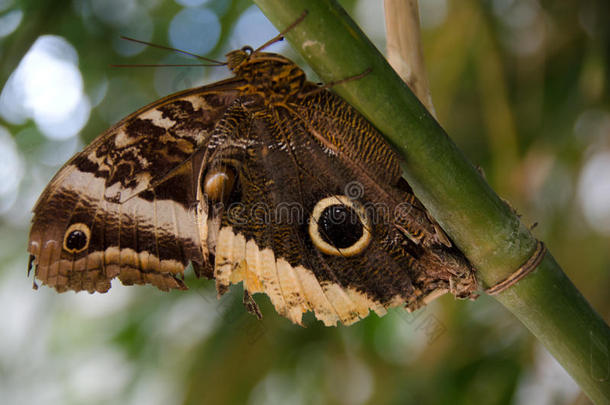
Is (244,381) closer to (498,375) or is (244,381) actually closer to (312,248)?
(498,375)

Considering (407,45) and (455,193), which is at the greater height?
(407,45)

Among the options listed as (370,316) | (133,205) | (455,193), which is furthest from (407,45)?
(370,316)

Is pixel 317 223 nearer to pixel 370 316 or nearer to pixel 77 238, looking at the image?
pixel 77 238

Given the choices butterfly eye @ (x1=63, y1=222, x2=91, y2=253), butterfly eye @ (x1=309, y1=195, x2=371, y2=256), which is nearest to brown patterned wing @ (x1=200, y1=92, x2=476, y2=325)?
butterfly eye @ (x1=309, y1=195, x2=371, y2=256)

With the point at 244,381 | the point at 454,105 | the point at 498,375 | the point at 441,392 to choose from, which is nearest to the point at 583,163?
the point at 454,105

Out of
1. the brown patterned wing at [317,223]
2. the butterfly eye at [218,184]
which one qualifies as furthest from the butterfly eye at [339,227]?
the butterfly eye at [218,184]

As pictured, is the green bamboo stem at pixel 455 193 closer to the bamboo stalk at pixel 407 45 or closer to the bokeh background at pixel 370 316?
the bamboo stalk at pixel 407 45

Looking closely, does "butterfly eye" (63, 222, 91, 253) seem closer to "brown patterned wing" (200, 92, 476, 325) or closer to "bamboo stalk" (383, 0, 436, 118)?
"brown patterned wing" (200, 92, 476, 325)

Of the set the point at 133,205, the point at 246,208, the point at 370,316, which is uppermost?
A: the point at 133,205
